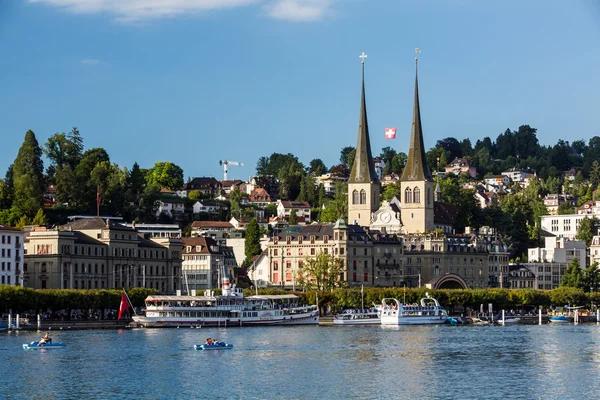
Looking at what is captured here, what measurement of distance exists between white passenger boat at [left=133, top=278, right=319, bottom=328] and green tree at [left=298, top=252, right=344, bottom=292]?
15.5 m

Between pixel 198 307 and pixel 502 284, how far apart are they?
228ft

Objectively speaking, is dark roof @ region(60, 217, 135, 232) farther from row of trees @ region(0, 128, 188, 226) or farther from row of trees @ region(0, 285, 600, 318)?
row of trees @ region(0, 128, 188, 226)

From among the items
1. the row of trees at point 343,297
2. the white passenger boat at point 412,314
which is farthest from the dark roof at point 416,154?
the white passenger boat at point 412,314

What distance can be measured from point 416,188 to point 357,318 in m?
56.2

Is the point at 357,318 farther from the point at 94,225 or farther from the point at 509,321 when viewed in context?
the point at 94,225

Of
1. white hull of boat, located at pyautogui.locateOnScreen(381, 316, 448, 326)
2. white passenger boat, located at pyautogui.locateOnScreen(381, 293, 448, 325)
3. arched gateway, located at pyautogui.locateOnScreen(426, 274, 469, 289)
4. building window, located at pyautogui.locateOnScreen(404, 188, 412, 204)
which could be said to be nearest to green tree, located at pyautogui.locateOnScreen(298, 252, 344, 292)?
white passenger boat, located at pyautogui.locateOnScreen(381, 293, 448, 325)

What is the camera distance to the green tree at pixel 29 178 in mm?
184250

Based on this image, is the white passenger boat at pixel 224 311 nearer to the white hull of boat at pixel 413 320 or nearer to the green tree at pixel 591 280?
the white hull of boat at pixel 413 320

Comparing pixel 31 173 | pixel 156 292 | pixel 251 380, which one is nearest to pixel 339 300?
pixel 156 292

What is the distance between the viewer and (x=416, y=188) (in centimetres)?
19650

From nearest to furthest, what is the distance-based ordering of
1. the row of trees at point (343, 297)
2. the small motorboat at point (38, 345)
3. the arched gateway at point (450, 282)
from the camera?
1. the small motorboat at point (38, 345)
2. the row of trees at point (343, 297)
3. the arched gateway at point (450, 282)

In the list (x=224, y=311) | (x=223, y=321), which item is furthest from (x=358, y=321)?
(x=223, y=321)

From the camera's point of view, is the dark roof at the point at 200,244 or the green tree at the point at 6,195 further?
the green tree at the point at 6,195

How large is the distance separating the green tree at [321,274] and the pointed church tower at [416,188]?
3460cm
